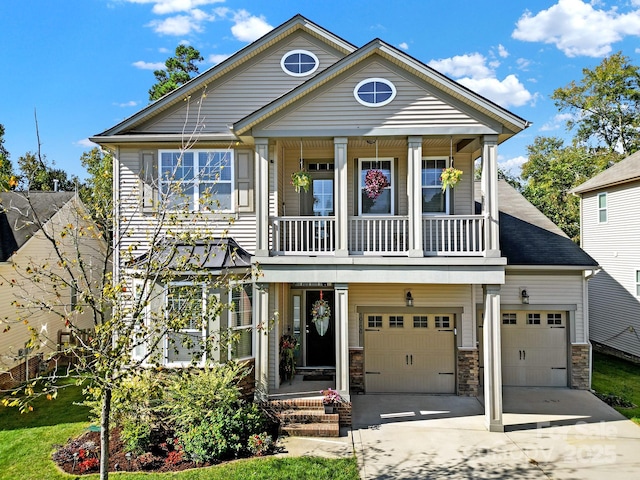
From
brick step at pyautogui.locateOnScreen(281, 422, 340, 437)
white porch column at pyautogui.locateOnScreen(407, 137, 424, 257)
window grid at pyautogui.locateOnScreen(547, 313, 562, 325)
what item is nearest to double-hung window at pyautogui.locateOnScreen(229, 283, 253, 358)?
brick step at pyautogui.locateOnScreen(281, 422, 340, 437)

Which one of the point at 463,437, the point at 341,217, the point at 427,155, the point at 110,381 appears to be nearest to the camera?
the point at 110,381

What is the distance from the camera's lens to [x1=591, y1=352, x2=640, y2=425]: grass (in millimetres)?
9891

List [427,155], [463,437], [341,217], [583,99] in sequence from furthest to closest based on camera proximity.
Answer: [583,99]
[427,155]
[341,217]
[463,437]

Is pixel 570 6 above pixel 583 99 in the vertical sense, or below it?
above

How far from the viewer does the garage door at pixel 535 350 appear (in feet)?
37.0

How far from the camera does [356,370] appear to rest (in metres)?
10.8

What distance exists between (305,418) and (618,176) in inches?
576

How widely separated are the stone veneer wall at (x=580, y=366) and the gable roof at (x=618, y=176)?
6.85 m

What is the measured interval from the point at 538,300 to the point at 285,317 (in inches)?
277

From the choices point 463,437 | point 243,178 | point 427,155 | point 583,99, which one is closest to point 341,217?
point 243,178

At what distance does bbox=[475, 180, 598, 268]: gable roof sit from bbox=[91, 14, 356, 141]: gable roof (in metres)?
6.58

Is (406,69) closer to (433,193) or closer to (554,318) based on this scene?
(433,193)

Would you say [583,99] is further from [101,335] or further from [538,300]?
[101,335]

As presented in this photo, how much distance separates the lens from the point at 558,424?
28.9 ft
